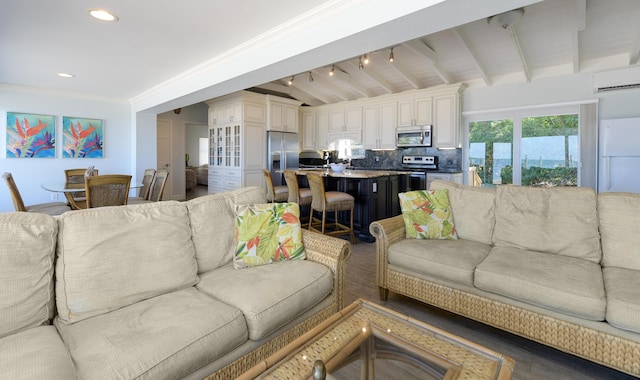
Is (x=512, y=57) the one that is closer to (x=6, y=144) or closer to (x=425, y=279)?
(x=425, y=279)

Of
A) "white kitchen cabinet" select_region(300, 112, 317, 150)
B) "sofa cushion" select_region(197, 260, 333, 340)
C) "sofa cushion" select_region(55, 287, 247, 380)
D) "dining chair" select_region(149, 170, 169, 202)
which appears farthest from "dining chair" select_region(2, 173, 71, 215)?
"white kitchen cabinet" select_region(300, 112, 317, 150)

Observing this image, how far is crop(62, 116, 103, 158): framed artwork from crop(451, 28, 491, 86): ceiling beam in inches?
239

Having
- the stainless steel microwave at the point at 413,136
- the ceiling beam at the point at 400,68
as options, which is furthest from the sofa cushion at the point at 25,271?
the stainless steel microwave at the point at 413,136

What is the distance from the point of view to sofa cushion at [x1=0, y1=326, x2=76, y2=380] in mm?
930

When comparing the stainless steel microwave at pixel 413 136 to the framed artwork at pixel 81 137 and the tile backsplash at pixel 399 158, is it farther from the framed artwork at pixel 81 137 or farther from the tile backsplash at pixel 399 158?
the framed artwork at pixel 81 137

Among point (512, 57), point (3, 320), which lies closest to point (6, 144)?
point (3, 320)

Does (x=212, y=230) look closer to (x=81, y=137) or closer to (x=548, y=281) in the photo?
(x=548, y=281)

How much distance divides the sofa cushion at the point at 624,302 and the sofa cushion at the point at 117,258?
2.17 meters

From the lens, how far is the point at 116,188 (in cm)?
289

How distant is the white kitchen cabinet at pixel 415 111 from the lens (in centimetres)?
593

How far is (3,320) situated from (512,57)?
624cm

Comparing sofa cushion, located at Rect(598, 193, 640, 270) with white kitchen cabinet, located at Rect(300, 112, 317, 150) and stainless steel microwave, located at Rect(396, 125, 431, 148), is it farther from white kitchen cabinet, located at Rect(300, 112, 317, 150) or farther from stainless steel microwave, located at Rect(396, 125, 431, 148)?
white kitchen cabinet, located at Rect(300, 112, 317, 150)

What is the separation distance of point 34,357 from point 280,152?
593 cm

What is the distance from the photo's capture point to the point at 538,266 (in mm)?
1831
